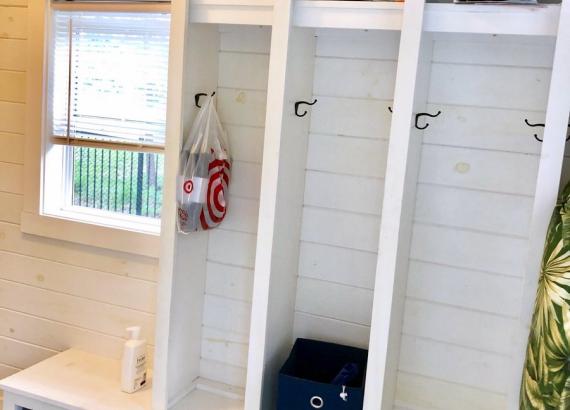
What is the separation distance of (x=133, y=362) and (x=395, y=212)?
1.09 metres

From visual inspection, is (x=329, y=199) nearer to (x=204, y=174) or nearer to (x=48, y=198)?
(x=204, y=174)

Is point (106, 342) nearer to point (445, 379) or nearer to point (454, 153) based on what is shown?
point (445, 379)

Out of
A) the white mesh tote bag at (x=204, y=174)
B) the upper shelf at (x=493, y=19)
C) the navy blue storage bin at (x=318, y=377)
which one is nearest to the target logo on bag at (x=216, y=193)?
the white mesh tote bag at (x=204, y=174)

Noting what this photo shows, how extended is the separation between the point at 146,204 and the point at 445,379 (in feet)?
4.02

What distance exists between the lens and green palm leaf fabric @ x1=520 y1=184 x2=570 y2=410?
1.35 meters

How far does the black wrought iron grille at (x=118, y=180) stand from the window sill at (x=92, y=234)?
0.11m

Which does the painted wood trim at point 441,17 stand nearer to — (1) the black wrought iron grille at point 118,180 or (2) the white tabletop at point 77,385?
(1) the black wrought iron grille at point 118,180

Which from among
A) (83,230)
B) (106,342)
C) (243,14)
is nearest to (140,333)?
(106,342)

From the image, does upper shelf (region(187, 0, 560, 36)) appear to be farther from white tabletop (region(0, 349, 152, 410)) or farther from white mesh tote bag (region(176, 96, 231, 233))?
white tabletop (region(0, 349, 152, 410))

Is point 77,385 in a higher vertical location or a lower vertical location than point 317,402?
lower

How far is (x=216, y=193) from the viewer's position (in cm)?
210

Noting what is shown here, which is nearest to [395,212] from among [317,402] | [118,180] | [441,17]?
[441,17]

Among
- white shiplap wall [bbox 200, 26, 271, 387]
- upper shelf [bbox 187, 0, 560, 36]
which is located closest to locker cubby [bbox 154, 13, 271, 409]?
white shiplap wall [bbox 200, 26, 271, 387]

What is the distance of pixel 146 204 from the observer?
247 cm
